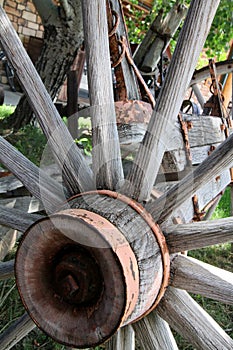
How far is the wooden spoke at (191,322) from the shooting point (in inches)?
44.3

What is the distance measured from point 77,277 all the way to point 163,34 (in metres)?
2.63

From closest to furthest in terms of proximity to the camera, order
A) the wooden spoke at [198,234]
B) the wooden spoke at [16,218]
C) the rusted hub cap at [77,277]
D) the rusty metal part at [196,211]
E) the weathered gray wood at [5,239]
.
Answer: the rusted hub cap at [77,277], the wooden spoke at [198,234], the wooden spoke at [16,218], the rusty metal part at [196,211], the weathered gray wood at [5,239]

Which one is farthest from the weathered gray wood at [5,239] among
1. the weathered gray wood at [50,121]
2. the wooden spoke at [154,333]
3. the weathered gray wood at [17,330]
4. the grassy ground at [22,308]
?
the wooden spoke at [154,333]

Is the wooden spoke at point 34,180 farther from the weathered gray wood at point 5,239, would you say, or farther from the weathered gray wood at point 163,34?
the weathered gray wood at point 163,34

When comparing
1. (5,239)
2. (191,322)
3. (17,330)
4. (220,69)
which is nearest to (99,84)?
(191,322)

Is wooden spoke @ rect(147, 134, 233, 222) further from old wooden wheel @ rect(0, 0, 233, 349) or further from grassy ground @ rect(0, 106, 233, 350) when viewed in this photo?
grassy ground @ rect(0, 106, 233, 350)

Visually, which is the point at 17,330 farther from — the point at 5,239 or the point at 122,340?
the point at 5,239

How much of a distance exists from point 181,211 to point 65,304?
23.4 inches

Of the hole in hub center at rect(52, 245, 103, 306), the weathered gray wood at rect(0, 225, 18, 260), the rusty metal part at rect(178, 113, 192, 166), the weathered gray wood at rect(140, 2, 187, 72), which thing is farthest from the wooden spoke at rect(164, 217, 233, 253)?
the weathered gray wood at rect(140, 2, 187, 72)

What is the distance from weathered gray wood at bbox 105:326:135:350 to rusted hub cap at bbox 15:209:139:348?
31cm

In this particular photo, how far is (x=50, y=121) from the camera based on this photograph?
1340 millimetres

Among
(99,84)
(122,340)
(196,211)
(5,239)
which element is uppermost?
(99,84)

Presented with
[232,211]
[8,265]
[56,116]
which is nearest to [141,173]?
[56,116]

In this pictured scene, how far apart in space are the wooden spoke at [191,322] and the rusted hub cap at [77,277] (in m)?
0.24
